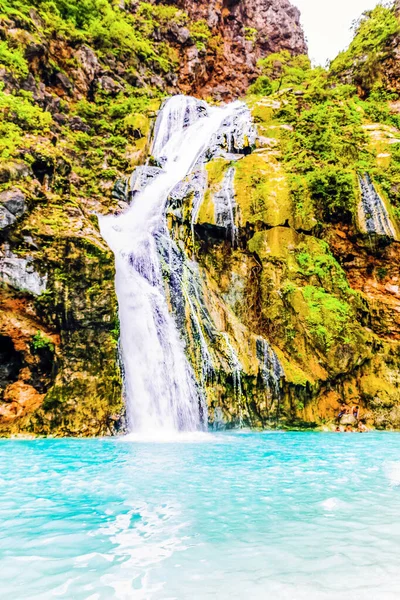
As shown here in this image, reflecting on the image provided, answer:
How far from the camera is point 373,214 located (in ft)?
47.7

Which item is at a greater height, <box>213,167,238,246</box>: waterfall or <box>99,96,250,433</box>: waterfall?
<box>213,167,238,246</box>: waterfall

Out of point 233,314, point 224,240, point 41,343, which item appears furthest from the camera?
point 224,240

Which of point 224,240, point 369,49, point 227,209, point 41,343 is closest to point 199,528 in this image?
point 41,343

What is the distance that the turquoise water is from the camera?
268cm

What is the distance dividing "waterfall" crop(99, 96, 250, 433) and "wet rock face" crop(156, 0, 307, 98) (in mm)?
16297

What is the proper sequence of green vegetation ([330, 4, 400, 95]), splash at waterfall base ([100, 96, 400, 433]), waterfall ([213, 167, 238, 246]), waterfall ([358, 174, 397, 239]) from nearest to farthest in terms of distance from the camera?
splash at waterfall base ([100, 96, 400, 433]) → waterfall ([213, 167, 238, 246]) → waterfall ([358, 174, 397, 239]) → green vegetation ([330, 4, 400, 95])

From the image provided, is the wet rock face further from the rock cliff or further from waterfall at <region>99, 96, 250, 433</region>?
waterfall at <region>99, 96, 250, 433</region>

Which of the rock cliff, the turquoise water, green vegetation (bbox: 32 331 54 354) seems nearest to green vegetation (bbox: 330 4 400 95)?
the rock cliff

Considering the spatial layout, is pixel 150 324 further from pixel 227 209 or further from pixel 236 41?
pixel 236 41

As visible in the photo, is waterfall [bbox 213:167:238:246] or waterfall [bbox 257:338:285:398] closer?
waterfall [bbox 257:338:285:398]

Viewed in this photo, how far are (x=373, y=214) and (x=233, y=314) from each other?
636 centimetres

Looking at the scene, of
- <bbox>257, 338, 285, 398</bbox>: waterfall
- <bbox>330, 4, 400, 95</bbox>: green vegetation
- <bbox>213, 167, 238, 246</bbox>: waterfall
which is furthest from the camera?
<bbox>330, 4, 400, 95</bbox>: green vegetation

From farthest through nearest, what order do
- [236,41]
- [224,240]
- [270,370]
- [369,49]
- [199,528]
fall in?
1. [236,41]
2. [369,49]
3. [224,240]
4. [270,370]
5. [199,528]

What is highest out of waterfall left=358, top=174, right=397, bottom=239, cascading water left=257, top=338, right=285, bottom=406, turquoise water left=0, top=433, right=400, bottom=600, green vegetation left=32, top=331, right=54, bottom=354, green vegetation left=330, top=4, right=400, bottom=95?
green vegetation left=330, top=4, right=400, bottom=95
